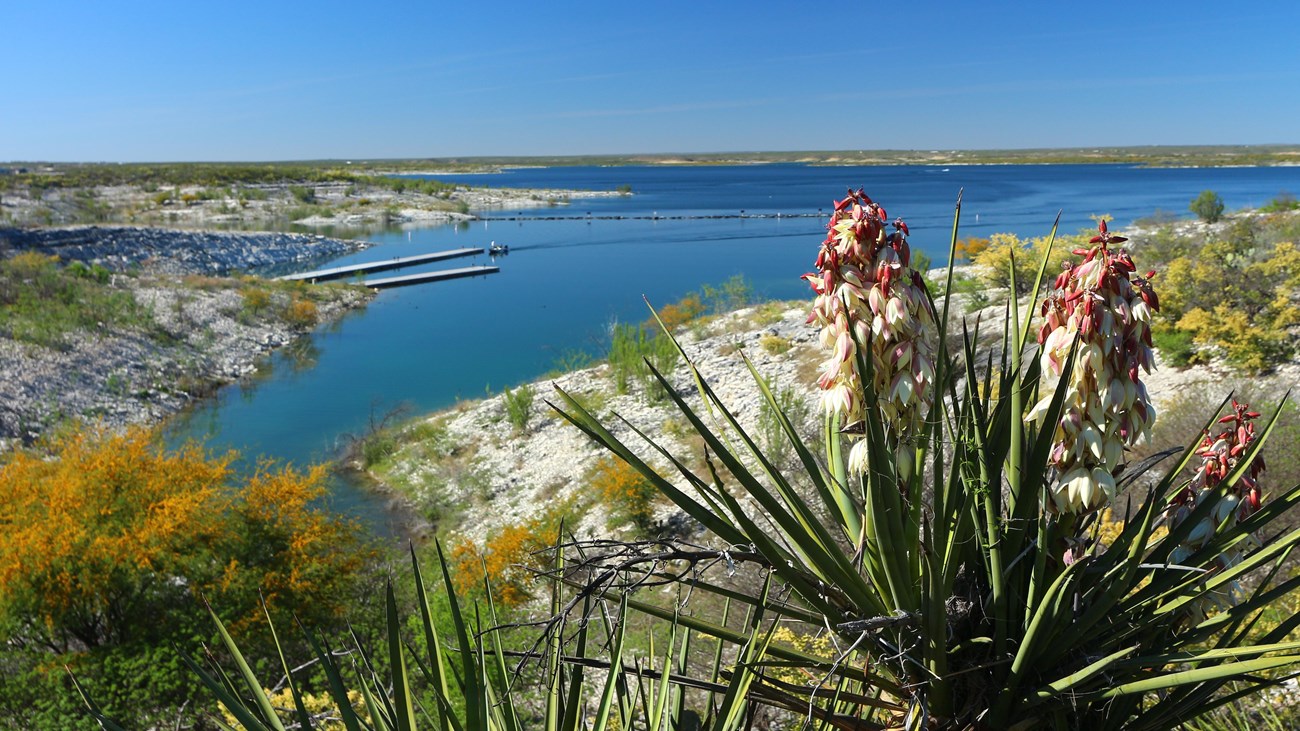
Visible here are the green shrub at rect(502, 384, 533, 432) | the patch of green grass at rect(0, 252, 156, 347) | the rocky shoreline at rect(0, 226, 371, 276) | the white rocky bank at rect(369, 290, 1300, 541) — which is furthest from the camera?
the rocky shoreline at rect(0, 226, 371, 276)

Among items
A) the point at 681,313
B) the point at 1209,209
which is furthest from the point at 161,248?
the point at 1209,209

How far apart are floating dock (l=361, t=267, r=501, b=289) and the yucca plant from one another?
3633 cm

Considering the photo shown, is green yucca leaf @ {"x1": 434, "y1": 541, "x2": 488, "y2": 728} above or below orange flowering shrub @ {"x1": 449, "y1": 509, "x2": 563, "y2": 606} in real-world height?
above

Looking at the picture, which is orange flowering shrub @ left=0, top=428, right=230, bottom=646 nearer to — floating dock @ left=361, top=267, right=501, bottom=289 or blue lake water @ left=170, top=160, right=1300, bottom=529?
blue lake water @ left=170, top=160, right=1300, bottom=529

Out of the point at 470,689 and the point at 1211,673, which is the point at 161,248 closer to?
the point at 470,689

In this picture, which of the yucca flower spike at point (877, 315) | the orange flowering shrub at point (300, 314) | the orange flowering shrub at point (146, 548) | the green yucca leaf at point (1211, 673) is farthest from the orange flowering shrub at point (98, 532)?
the orange flowering shrub at point (300, 314)

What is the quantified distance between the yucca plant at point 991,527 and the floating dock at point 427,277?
36326 millimetres

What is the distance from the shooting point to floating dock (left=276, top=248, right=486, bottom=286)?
3732 centimetres

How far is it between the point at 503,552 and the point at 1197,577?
9.11 metres

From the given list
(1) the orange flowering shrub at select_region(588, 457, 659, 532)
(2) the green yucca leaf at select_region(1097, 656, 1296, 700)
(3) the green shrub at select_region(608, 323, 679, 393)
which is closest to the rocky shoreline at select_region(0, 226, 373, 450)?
(3) the green shrub at select_region(608, 323, 679, 393)

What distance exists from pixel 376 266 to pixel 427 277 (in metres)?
4.36

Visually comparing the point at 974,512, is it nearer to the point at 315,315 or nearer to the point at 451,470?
the point at 451,470

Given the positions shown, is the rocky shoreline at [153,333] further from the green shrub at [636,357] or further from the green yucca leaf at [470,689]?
the green yucca leaf at [470,689]

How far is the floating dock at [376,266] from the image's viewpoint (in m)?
Answer: 37.3
